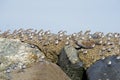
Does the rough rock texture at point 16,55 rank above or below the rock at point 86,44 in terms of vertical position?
above

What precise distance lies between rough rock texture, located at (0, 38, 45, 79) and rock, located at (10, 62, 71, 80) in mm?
347

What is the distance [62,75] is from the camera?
8.12 meters

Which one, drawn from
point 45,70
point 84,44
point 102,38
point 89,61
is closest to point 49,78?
point 45,70

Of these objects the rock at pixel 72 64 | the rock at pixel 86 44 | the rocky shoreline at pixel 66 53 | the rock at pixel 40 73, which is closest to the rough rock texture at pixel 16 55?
the rocky shoreline at pixel 66 53

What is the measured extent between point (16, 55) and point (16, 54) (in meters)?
0.05

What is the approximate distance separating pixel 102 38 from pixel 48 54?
182cm

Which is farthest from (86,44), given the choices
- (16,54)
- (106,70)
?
(16,54)

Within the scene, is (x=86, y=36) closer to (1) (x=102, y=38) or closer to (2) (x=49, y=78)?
(1) (x=102, y=38)

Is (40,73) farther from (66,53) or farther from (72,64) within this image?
(66,53)

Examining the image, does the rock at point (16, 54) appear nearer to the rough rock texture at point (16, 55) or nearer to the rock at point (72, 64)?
the rough rock texture at point (16, 55)

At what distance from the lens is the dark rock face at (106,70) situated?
26.7ft

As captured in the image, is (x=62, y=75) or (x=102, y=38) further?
(x=102, y=38)

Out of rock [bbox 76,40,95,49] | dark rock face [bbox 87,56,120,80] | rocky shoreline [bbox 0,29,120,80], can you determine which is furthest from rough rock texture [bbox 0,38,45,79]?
rock [bbox 76,40,95,49]

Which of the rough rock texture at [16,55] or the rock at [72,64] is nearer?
the rough rock texture at [16,55]
